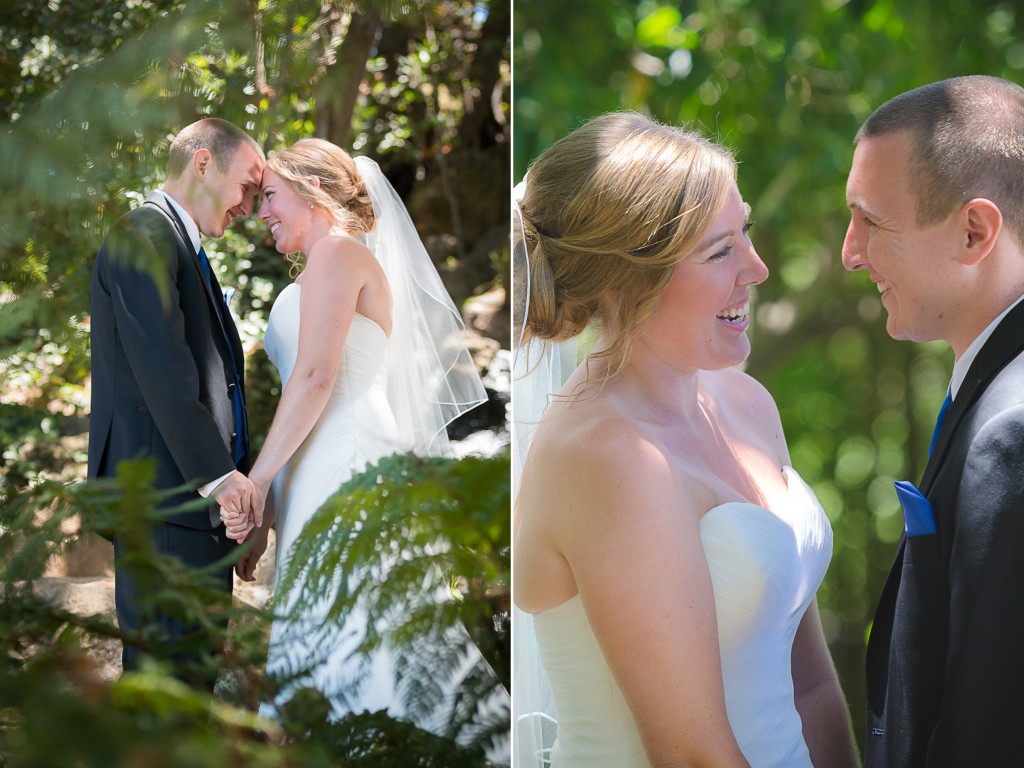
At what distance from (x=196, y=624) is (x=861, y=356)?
2.10 m

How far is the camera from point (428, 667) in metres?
0.70

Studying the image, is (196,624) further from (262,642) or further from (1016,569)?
(1016,569)

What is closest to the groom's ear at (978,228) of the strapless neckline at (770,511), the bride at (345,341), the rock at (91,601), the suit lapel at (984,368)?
the suit lapel at (984,368)

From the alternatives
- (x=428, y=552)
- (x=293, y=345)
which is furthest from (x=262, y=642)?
(x=293, y=345)

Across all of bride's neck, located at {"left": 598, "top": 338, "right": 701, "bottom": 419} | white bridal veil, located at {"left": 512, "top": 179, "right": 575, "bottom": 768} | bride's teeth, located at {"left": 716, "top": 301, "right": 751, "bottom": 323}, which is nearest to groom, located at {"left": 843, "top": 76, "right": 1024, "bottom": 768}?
bride's teeth, located at {"left": 716, "top": 301, "right": 751, "bottom": 323}

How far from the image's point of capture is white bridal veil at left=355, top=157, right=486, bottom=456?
6.30 feet

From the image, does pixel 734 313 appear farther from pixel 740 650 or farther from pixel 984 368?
pixel 740 650

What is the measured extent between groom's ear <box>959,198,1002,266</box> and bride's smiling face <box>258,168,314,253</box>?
3.76ft

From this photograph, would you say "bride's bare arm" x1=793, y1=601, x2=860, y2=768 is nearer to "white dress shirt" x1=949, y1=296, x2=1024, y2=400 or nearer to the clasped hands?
"white dress shirt" x1=949, y1=296, x2=1024, y2=400

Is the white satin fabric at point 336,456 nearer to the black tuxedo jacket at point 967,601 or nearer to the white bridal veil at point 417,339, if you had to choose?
the white bridal veil at point 417,339

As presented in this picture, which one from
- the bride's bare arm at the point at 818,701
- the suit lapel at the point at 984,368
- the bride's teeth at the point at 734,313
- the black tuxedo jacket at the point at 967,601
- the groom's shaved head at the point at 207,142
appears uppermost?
the groom's shaved head at the point at 207,142

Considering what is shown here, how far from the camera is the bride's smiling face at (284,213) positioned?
160cm

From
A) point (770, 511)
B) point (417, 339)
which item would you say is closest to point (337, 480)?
point (417, 339)

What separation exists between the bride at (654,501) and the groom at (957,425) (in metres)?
0.19
